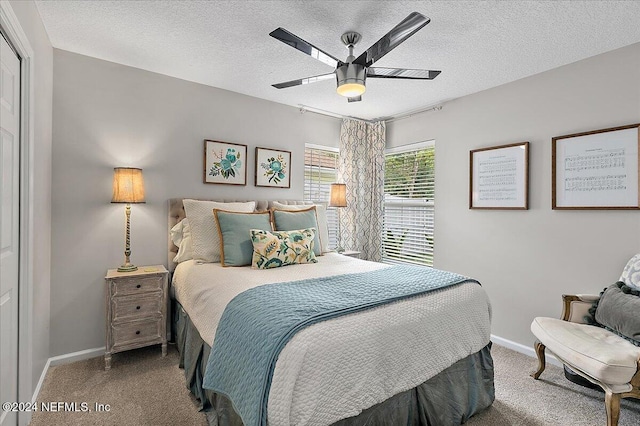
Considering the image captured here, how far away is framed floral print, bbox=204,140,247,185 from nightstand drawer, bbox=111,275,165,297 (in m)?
1.13

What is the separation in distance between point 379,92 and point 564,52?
1610 millimetres

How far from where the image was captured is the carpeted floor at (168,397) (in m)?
1.95

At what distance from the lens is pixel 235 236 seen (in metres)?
2.69

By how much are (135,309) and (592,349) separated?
325 centimetres

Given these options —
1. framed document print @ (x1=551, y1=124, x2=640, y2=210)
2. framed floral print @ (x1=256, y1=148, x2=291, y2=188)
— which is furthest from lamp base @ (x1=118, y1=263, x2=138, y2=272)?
framed document print @ (x1=551, y1=124, x2=640, y2=210)

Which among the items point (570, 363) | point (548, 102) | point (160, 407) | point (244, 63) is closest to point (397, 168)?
point (548, 102)

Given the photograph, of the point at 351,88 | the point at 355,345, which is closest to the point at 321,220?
the point at 351,88

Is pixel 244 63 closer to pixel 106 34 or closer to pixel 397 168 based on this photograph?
pixel 106 34

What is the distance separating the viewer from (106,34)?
2.37 metres

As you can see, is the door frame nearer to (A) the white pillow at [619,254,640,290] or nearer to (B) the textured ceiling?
(B) the textured ceiling

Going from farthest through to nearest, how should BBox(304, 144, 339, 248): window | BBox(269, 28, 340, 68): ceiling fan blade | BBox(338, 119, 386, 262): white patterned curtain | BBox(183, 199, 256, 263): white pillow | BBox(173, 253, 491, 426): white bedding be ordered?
BBox(338, 119, 386, 262): white patterned curtain < BBox(304, 144, 339, 248): window < BBox(183, 199, 256, 263): white pillow < BBox(269, 28, 340, 68): ceiling fan blade < BBox(173, 253, 491, 426): white bedding

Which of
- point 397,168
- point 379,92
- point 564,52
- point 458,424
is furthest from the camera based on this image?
point 397,168

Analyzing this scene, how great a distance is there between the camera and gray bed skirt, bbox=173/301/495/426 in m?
1.56

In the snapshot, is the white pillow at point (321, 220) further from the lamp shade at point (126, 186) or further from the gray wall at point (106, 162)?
the lamp shade at point (126, 186)
